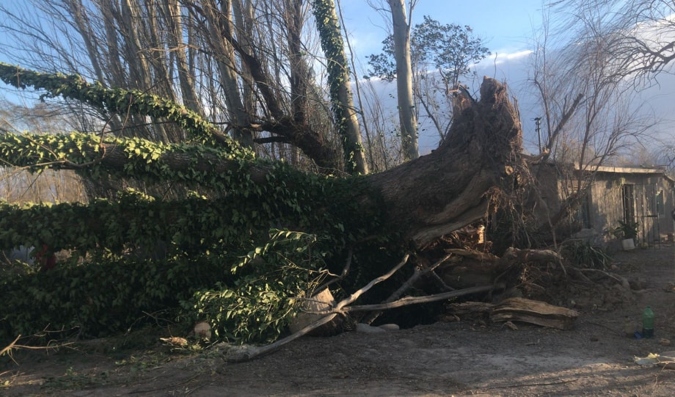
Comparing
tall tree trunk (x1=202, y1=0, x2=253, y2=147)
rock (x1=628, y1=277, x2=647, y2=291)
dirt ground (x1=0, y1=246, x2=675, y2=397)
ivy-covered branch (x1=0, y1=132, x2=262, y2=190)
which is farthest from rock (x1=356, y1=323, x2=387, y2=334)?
tall tree trunk (x1=202, y1=0, x2=253, y2=147)

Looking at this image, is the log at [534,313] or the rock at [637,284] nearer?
the log at [534,313]

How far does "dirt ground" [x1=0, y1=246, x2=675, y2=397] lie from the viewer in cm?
508

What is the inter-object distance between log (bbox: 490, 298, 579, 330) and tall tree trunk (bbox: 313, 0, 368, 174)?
5.51 meters

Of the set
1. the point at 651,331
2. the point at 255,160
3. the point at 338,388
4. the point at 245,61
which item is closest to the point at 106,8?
the point at 245,61

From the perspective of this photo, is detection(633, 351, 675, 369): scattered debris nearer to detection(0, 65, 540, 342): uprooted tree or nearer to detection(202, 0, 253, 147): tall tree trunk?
detection(0, 65, 540, 342): uprooted tree

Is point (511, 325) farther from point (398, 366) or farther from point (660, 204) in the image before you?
point (660, 204)

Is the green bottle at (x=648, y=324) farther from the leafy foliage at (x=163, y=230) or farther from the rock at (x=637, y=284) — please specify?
the leafy foliage at (x=163, y=230)

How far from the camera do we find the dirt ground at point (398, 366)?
5082 millimetres

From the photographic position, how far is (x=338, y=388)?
5125mm

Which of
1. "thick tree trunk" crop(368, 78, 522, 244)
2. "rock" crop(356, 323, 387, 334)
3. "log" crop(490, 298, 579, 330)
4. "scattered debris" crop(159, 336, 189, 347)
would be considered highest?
"thick tree trunk" crop(368, 78, 522, 244)

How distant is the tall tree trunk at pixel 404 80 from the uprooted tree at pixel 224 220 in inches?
171

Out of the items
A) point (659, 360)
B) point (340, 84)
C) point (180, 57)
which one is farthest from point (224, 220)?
point (659, 360)

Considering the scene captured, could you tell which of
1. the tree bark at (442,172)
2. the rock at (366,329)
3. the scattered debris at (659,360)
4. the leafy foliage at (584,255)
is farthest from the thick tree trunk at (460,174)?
the scattered debris at (659,360)

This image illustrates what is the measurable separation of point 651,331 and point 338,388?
4616mm
